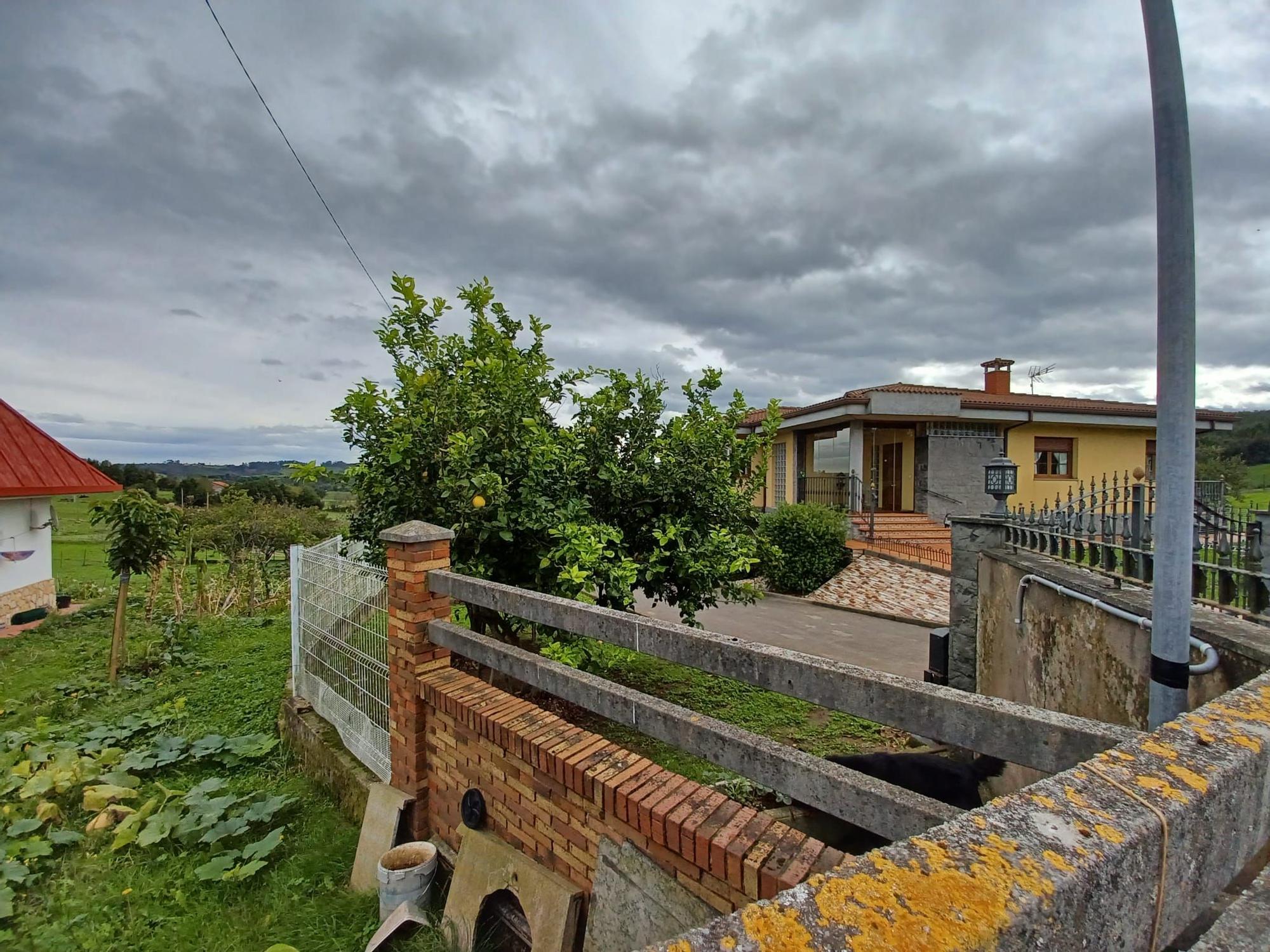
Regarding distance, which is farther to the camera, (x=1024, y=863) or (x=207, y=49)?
(x=207, y=49)

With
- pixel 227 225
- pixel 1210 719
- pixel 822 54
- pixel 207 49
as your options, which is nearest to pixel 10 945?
pixel 1210 719

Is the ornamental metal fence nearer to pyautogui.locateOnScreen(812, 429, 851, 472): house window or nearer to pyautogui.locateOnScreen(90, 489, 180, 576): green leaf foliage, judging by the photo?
pyautogui.locateOnScreen(90, 489, 180, 576): green leaf foliage

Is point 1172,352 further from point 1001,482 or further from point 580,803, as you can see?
point 1001,482

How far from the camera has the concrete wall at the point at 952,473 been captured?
49.4ft

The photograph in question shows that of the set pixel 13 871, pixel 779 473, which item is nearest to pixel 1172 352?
pixel 13 871

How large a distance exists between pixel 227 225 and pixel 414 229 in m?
2.19

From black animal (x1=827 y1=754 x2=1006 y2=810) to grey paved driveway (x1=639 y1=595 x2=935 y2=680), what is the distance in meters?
Answer: 3.04

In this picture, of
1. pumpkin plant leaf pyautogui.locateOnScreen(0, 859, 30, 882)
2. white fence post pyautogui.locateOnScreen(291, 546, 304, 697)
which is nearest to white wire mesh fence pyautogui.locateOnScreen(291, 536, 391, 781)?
white fence post pyautogui.locateOnScreen(291, 546, 304, 697)

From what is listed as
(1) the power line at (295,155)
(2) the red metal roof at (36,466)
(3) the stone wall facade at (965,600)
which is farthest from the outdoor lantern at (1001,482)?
(2) the red metal roof at (36,466)

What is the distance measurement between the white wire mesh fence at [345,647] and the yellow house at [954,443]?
1109 centimetres

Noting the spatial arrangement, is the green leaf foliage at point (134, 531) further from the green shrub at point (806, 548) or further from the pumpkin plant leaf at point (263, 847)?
the green shrub at point (806, 548)

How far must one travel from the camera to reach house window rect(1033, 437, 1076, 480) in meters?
16.1

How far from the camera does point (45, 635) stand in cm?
913

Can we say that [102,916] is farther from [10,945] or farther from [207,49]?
[207,49]
